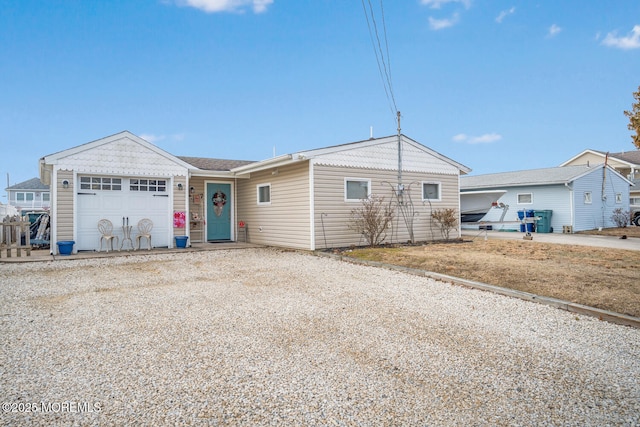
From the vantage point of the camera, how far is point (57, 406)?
7.69 feet

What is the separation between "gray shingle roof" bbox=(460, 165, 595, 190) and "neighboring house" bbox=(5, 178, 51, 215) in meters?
37.1

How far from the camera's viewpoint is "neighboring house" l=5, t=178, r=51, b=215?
3516cm

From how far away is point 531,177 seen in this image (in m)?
19.9

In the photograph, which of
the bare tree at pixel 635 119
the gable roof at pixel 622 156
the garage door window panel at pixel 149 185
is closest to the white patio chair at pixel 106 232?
the garage door window panel at pixel 149 185

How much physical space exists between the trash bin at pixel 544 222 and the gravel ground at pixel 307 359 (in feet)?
49.6

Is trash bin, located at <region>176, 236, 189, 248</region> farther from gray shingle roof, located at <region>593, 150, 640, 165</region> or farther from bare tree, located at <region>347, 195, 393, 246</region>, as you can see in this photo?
gray shingle roof, located at <region>593, 150, 640, 165</region>

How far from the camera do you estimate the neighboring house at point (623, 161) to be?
25.7 metres

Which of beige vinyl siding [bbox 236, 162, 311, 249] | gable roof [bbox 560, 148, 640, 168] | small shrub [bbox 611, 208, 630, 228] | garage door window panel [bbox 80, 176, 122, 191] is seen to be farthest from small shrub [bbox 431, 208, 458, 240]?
gable roof [bbox 560, 148, 640, 168]

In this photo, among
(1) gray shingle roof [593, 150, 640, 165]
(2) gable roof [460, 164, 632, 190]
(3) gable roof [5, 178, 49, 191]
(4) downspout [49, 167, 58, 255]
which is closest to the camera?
(4) downspout [49, 167, 58, 255]

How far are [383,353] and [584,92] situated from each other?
1671 centimetres

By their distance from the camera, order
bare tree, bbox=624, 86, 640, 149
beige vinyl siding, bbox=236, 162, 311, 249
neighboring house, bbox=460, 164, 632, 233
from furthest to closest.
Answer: neighboring house, bbox=460, 164, 632, 233 → beige vinyl siding, bbox=236, 162, 311, 249 → bare tree, bbox=624, 86, 640, 149

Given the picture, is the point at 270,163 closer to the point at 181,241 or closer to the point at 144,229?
the point at 181,241

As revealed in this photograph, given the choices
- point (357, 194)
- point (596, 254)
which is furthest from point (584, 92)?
point (357, 194)

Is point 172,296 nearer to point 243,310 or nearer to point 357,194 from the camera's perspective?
point 243,310
